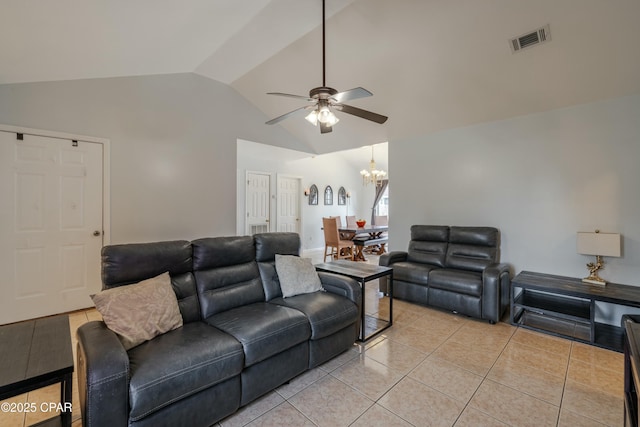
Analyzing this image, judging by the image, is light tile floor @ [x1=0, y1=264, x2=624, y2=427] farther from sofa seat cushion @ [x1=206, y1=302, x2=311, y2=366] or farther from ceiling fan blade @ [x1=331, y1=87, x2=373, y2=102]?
ceiling fan blade @ [x1=331, y1=87, x2=373, y2=102]

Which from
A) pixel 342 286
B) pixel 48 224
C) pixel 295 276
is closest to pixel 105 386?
pixel 295 276

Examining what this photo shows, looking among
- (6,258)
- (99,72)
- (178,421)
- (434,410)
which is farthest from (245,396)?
(99,72)

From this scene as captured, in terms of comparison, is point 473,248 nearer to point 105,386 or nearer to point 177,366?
point 177,366

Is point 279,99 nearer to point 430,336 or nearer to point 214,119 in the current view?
point 214,119

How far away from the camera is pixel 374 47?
3.19 m

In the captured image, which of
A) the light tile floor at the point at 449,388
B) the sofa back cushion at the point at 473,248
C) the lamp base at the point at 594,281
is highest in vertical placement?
the sofa back cushion at the point at 473,248

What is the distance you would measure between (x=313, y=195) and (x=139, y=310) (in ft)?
21.1

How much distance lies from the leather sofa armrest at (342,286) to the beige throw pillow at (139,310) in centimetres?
129

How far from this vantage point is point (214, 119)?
4.50 metres

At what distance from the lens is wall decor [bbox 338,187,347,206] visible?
883 centimetres

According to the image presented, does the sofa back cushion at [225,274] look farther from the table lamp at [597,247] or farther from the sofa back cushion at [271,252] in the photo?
the table lamp at [597,247]

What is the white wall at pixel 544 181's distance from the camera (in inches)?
117

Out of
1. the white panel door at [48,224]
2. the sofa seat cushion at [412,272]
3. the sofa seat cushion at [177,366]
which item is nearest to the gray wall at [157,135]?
the white panel door at [48,224]

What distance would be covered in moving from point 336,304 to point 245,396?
926 mm
